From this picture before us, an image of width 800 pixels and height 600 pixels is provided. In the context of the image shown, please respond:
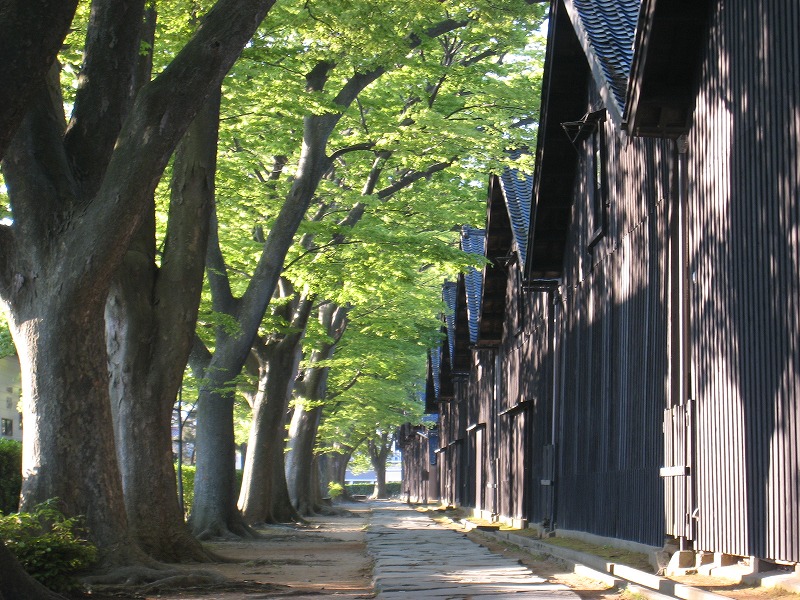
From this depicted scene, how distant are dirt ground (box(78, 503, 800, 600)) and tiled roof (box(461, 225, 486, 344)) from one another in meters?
11.0

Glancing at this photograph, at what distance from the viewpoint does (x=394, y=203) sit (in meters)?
25.8

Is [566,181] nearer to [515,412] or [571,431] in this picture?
[571,431]

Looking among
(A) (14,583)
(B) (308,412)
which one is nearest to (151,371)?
(A) (14,583)

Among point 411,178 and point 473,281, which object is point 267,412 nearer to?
point 411,178

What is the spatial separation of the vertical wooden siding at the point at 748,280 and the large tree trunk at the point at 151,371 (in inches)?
253

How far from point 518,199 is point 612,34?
33.0 ft

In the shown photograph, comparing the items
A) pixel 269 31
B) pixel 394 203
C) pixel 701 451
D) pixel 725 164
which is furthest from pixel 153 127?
pixel 394 203

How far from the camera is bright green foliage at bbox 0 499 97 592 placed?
920cm

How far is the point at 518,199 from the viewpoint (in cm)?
2514

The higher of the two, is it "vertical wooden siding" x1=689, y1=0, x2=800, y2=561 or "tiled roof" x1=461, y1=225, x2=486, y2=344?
"tiled roof" x1=461, y1=225, x2=486, y2=344

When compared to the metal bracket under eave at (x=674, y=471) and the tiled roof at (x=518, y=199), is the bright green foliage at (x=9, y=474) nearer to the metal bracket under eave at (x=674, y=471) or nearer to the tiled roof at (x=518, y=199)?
the tiled roof at (x=518, y=199)

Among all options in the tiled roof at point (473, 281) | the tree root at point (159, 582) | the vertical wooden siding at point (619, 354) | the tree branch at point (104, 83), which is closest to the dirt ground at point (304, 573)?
the tree root at point (159, 582)

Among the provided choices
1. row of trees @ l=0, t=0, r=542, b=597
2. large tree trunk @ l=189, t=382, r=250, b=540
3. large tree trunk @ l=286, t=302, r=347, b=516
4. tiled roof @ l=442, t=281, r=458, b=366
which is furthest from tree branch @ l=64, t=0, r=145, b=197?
tiled roof @ l=442, t=281, r=458, b=366

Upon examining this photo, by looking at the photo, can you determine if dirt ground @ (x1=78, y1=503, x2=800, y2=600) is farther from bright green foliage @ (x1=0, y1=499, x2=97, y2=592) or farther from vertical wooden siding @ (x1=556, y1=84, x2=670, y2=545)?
vertical wooden siding @ (x1=556, y1=84, x2=670, y2=545)
